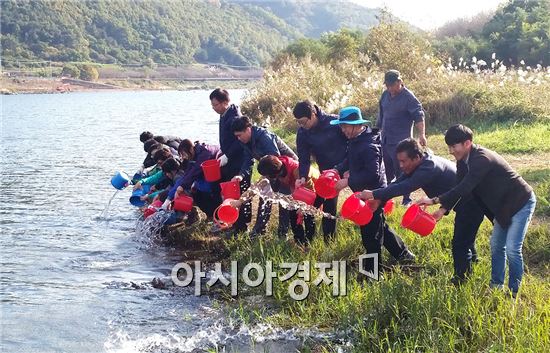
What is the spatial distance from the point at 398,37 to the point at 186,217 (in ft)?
37.4

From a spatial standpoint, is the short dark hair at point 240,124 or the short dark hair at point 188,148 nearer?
the short dark hair at point 240,124

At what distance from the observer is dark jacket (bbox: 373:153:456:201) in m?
5.31

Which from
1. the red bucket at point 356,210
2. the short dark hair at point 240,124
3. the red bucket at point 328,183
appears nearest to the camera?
the red bucket at point 356,210

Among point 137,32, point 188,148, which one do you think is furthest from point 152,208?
point 137,32

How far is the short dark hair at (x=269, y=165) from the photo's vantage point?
256 inches

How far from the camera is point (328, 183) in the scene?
6.22 metres

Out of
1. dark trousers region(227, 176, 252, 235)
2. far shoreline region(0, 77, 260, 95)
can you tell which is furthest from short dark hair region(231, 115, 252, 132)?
far shoreline region(0, 77, 260, 95)

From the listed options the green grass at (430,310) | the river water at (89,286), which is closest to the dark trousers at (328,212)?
the green grass at (430,310)

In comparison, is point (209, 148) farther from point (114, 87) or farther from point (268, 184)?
point (114, 87)

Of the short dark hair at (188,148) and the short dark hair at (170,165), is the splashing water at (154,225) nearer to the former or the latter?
the short dark hair at (170,165)

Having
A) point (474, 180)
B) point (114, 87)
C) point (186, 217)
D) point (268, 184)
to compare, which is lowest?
point (114, 87)

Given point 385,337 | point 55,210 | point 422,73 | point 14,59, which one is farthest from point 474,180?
point 14,59

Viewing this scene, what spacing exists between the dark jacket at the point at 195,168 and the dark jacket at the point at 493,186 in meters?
4.04

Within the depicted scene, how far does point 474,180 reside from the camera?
4727mm
